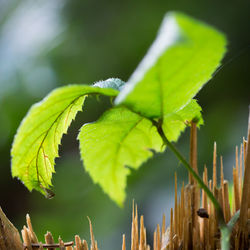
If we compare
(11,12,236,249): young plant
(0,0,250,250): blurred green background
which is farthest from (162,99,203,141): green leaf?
(0,0,250,250): blurred green background

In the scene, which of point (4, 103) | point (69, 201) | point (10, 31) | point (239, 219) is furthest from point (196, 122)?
point (10, 31)

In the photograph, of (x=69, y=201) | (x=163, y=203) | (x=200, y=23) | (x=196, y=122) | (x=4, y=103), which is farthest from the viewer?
(x=4, y=103)

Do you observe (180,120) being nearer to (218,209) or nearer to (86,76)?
(218,209)

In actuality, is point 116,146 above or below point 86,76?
below

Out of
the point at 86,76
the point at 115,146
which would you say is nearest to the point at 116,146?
the point at 115,146

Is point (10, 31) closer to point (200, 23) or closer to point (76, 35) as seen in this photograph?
point (76, 35)

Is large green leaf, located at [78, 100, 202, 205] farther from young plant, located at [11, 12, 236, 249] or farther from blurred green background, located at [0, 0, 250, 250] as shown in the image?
blurred green background, located at [0, 0, 250, 250]

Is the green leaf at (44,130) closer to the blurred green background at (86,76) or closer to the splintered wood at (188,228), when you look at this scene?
the splintered wood at (188,228)

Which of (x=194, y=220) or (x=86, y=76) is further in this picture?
(x=86, y=76)
